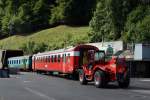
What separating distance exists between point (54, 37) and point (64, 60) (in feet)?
248

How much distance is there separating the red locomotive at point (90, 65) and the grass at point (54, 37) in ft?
180

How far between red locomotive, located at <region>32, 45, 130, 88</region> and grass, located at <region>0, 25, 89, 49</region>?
2160 inches

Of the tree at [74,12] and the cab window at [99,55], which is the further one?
the tree at [74,12]

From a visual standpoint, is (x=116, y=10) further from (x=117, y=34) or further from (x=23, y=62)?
(x=23, y=62)

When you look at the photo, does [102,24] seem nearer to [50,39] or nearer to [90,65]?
[50,39]

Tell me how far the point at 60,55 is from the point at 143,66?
1406cm

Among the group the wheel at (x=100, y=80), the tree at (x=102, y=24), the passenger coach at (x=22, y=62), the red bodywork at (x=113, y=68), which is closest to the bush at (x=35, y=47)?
the tree at (x=102, y=24)

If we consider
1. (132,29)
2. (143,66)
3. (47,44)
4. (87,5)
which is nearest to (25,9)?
(87,5)

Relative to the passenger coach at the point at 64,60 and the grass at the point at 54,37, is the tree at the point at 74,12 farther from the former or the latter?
the passenger coach at the point at 64,60

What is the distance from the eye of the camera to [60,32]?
133 meters

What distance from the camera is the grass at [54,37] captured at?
113838 mm

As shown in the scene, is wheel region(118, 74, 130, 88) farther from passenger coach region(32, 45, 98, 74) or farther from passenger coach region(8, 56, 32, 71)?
passenger coach region(8, 56, 32, 71)

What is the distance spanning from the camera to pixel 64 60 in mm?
50344

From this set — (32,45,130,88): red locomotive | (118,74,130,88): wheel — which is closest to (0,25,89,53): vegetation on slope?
(32,45,130,88): red locomotive
